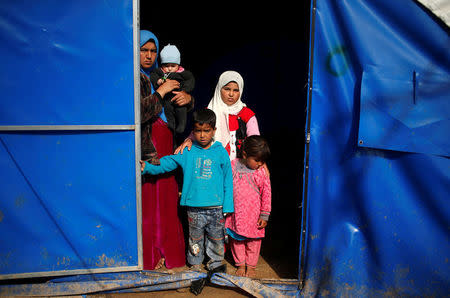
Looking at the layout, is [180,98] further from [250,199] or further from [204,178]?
[250,199]

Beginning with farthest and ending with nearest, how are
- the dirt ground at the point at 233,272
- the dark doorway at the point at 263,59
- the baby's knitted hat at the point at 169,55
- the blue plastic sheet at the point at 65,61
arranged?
the dark doorway at the point at 263,59
the baby's knitted hat at the point at 169,55
the dirt ground at the point at 233,272
the blue plastic sheet at the point at 65,61

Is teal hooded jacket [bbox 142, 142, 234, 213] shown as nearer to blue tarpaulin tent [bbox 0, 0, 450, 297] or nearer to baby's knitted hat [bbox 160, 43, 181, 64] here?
blue tarpaulin tent [bbox 0, 0, 450, 297]

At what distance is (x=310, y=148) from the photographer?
8.55 ft

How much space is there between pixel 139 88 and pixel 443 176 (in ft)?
8.24

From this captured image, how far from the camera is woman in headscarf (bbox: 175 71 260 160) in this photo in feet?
10.4

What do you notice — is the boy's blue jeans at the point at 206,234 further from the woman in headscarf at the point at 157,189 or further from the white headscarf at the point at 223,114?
the white headscarf at the point at 223,114

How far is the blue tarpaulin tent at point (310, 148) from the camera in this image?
8.07 ft

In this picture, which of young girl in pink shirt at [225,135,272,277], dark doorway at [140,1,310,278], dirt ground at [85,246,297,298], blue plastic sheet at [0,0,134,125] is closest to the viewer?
blue plastic sheet at [0,0,134,125]

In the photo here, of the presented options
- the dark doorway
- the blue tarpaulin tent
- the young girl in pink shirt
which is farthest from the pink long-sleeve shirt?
the dark doorway

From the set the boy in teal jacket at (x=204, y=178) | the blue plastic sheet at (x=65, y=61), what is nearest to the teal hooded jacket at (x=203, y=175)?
the boy in teal jacket at (x=204, y=178)

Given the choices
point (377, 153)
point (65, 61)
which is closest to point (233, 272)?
point (377, 153)

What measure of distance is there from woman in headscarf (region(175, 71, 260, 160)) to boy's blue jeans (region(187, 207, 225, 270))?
613 mm

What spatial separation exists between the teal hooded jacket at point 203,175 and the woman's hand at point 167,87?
0.56 metres

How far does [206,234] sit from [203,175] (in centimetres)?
66
